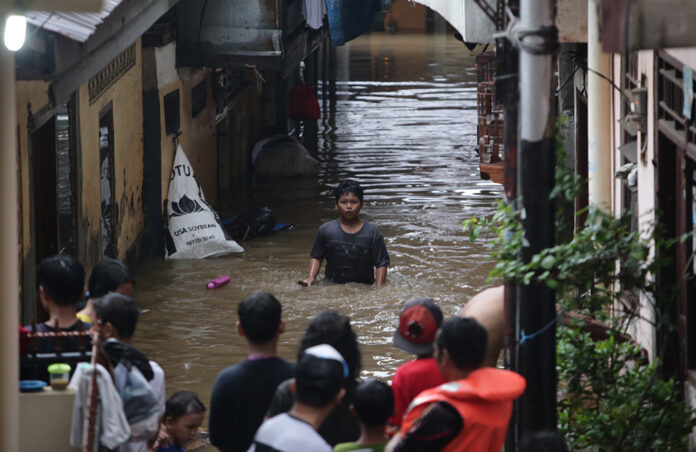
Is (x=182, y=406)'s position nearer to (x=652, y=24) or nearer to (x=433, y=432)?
(x=433, y=432)

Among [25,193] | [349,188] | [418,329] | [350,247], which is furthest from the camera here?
[350,247]

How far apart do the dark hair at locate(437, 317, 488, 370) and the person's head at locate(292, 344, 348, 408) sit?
47 cm

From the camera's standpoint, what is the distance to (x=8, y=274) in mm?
4031

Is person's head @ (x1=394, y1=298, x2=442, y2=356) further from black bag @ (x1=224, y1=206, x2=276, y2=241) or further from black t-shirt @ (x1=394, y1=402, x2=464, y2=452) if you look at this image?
black bag @ (x1=224, y1=206, x2=276, y2=241)

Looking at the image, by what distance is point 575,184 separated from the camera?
5484 mm

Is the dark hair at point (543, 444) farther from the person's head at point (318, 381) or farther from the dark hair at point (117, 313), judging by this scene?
the dark hair at point (117, 313)

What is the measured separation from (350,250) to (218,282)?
251cm

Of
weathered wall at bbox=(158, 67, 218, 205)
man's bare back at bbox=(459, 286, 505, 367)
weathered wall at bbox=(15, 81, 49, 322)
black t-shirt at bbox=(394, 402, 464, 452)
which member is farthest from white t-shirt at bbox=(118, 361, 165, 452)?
weathered wall at bbox=(158, 67, 218, 205)

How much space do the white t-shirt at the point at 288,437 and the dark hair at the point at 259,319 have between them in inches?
30.9

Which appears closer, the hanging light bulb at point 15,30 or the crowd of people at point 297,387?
the crowd of people at point 297,387

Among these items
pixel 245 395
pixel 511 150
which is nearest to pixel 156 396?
pixel 245 395

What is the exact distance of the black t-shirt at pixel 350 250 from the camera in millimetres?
10695

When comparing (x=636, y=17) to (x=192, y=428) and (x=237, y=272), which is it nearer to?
(x=192, y=428)

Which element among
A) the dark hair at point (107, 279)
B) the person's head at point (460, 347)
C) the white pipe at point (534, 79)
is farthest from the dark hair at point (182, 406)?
the white pipe at point (534, 79)
